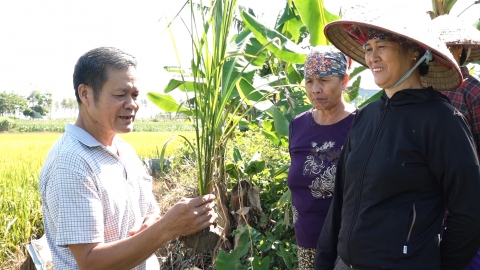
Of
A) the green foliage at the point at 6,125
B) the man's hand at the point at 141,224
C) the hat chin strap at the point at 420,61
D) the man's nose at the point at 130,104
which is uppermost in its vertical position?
the hat chin strap at the point at 420,61

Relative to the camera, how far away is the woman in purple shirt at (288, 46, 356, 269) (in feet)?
6.95

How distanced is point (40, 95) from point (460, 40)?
80.2 metres

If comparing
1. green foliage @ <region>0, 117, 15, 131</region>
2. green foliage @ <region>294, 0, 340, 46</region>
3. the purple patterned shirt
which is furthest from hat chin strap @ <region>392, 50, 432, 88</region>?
green foliage @ <region>0, 117, 15, 131</region>

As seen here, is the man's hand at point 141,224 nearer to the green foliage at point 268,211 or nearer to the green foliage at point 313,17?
the green foliage at point 268,211

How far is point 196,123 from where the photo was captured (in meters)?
2.02

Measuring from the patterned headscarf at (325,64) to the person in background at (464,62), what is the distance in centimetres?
44

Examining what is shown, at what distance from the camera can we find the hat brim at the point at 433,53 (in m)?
1.49

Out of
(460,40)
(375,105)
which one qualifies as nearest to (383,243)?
(375,105)

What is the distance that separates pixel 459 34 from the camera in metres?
1.86

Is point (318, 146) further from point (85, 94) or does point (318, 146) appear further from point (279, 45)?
point (279, 45)

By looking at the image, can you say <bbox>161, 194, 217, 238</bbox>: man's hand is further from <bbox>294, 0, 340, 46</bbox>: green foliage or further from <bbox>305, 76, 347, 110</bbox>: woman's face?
<bbox>294, 0, 340, 46</bbox>: green foliage

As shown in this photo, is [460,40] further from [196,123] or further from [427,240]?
[196,123]

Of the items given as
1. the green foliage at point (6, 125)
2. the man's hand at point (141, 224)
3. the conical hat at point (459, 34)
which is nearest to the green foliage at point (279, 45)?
the conical hat at point (459, 34)

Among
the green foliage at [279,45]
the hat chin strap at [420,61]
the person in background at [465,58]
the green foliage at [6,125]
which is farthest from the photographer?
the green foliage at [6,125]
